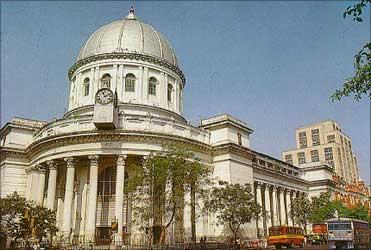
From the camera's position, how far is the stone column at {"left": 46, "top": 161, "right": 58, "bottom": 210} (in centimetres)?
4231

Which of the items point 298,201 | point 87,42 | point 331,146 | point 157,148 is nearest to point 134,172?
point 157,148

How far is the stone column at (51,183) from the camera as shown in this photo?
42.3m

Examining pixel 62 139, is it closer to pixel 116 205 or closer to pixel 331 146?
pixel 116 205

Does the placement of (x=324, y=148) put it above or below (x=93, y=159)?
above

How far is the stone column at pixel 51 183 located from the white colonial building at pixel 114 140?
0.10m

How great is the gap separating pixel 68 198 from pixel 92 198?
2.96 metres

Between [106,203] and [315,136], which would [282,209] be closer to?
[106,203]

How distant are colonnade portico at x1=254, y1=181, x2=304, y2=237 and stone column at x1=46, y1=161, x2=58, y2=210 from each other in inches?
1150

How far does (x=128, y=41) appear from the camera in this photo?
5581 centimetres

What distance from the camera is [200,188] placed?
39.3m

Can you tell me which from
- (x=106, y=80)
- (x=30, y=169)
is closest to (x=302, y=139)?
(x=106, y=80)

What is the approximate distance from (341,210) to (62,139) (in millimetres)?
50105

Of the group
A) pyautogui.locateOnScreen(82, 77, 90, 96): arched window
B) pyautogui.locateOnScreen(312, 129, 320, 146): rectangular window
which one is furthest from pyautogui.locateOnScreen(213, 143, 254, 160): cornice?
pyautogui.locateOnScreen(312, 129, 320, 146): rectangular window

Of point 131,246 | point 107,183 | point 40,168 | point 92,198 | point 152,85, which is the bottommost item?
point 131,246
